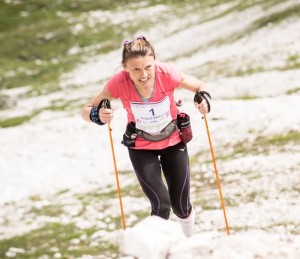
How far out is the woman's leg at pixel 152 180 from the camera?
10828 mm

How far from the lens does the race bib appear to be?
34.2 ft

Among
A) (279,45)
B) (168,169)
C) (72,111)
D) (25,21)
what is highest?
(25,21)

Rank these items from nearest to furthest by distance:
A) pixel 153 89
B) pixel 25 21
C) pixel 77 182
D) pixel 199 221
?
pixel 153 89, pixel 199 221, pixel 77 182, pixel 25 21

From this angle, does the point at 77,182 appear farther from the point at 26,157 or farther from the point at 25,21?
the point at 25,21

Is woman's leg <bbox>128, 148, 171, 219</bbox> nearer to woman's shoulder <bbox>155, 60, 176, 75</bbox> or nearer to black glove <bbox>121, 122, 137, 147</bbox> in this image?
black glove <bbox>121, 122, 137, 147</bbox>

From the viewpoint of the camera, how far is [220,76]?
139 ft

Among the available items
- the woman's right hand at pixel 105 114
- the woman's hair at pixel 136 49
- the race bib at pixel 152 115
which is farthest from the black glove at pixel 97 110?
the woman's hair at pixel 136 49

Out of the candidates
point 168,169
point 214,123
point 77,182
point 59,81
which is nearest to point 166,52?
point 59,81

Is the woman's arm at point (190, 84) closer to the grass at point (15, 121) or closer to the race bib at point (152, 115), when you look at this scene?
the race bib at point (152, 115)

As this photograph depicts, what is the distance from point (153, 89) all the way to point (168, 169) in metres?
2.02

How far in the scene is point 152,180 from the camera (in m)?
10.9

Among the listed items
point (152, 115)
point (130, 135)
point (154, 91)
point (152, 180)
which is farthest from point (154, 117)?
point (152, 180)

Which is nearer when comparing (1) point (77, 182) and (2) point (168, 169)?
(2) point (168, 169)

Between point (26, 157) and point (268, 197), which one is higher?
point (26, 157)
